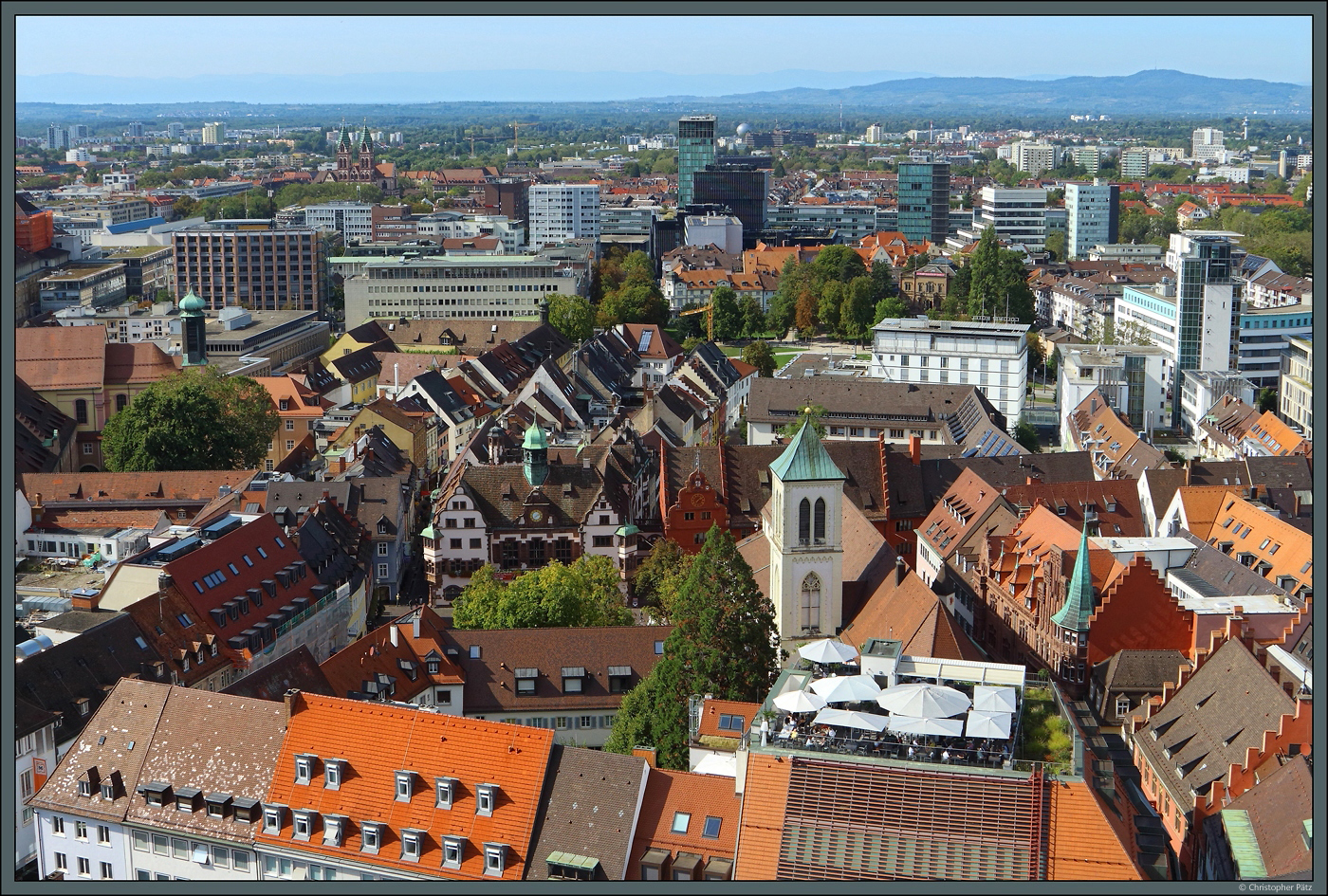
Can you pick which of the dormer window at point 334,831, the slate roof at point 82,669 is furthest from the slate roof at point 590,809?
the slate roof at point 82,669

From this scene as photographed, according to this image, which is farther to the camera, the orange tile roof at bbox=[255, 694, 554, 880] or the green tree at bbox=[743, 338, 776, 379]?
the green tree at bbox=[743, 338, 776, 379]

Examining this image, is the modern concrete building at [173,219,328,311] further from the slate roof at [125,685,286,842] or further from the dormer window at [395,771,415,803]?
the dormer window at [395,771,415,803]

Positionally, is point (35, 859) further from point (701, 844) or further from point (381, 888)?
point (381, 888)

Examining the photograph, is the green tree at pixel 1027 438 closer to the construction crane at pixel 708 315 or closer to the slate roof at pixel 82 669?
the construction crane at pixel 708 315

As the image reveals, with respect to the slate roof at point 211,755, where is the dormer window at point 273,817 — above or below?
below

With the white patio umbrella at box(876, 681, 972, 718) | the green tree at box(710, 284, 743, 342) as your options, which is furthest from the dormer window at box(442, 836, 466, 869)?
the green tree at box(710, 284, 743, 342)

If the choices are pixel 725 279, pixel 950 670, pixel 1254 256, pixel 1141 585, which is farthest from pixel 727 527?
pixel 1254 256

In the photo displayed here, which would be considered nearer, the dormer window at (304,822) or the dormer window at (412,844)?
the dormer window at (412,844)
